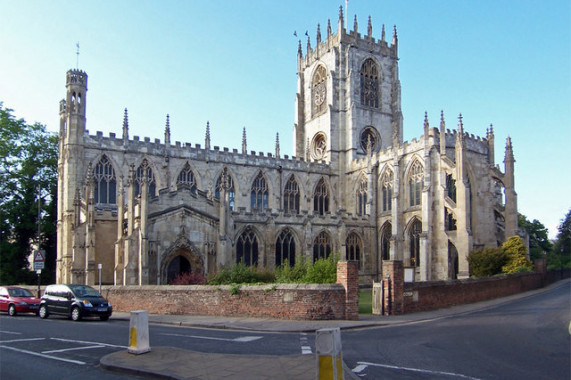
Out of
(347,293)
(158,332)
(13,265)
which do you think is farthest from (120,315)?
(13,265)

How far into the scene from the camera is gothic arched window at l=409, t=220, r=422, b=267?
4081cm

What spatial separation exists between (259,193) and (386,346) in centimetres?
3497

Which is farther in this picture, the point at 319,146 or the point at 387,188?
the point at 319,146

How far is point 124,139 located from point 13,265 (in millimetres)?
12644

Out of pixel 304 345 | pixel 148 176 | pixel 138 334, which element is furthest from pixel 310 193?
pixel 138 334

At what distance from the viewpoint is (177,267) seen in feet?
98.2

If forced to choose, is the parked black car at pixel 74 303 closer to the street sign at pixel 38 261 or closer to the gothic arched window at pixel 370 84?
the street sign at pixel 38 261

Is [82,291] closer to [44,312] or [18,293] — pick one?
[44,312]

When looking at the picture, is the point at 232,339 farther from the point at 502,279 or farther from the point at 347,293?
the point at 502,279

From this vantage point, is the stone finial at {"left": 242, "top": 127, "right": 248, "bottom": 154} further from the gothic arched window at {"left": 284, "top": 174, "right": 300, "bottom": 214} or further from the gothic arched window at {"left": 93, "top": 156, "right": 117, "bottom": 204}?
the gothic arched window at {"left": 93, "top": 156, "right": 117, "bottom": 204}

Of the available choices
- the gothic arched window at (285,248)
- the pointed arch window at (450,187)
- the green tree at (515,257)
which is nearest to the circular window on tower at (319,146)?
the gothic arched window at (285,248)

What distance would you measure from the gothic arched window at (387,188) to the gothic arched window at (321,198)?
6.38 meters

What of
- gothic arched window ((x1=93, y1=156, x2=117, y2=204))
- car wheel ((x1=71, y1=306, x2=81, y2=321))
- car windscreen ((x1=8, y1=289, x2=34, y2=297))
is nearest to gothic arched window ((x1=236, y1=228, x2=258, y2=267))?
gothic arched window ((x1=93, y1=156, x2=117, y2=204))

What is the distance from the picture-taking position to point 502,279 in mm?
28219
